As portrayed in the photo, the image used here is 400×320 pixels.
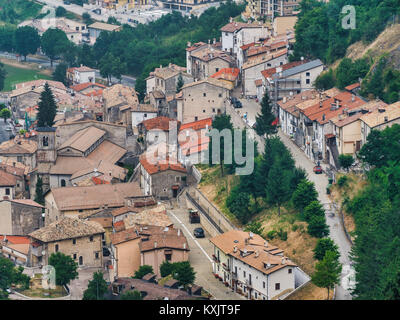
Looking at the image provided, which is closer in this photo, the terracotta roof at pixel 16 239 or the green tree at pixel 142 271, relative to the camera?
the green tree at pixel 142 271

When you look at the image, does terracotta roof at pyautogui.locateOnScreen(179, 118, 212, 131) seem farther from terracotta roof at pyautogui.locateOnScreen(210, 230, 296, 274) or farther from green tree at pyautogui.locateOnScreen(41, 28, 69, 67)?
green tree at pyautogui.locateOnScreen(41, 28, 69, 67)

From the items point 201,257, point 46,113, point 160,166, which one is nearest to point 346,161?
point 201,257

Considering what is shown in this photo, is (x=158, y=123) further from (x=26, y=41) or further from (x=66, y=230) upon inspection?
(x=26, y=41)

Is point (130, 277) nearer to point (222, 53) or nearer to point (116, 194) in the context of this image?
point (116, 194)

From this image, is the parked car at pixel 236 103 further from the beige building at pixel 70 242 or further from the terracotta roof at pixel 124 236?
the terracotta roof at pixel 124 236

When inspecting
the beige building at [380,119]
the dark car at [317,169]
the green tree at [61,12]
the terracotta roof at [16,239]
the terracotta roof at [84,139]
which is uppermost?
the green tree at [61,12]

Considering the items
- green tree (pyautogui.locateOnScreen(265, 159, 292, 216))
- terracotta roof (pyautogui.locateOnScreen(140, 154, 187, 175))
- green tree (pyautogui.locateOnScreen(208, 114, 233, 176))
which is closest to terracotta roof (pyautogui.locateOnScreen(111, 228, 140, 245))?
green tree (pyautogui.locateOnScreen(265, 159, 292, 216))

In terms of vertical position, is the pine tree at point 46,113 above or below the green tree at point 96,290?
above

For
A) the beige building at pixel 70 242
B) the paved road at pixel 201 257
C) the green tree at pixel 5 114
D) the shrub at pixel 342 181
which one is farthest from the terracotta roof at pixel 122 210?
the green tree at pixel 5 114
